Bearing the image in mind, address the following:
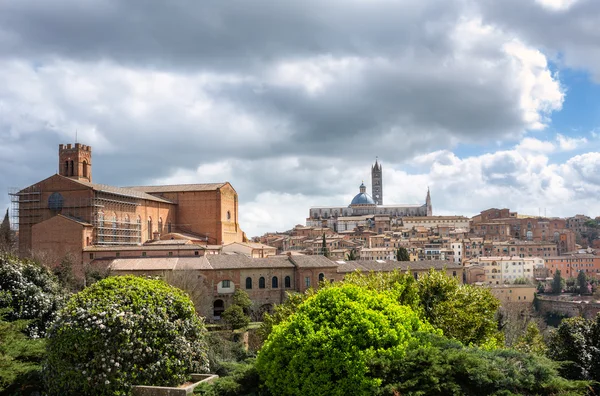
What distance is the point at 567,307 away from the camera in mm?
65500

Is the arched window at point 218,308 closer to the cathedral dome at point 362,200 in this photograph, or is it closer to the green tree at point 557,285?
the green tree at point 557,285

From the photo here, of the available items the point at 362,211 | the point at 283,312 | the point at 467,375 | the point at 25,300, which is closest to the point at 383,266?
the point at 283,312

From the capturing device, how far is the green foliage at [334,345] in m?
11.6

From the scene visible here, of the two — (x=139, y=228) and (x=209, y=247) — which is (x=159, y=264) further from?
(x=139, y=228)

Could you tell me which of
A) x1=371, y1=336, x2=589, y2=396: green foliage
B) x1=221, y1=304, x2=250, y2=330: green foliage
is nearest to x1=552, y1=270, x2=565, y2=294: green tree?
x1=221, y1=304, x2=250, y2=330: green foliage

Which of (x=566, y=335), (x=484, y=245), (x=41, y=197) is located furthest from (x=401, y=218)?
(x=566, y=335)

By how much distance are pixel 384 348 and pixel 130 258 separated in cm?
3385

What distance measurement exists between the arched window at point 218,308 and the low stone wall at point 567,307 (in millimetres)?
40157

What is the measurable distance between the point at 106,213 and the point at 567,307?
1925 inches

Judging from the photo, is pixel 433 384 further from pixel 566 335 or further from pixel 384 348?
pixel 566 335

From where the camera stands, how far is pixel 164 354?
1292 cm

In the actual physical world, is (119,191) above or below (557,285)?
above

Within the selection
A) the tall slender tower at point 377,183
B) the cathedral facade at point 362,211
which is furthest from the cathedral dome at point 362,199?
the tall slender tower at point 377,183

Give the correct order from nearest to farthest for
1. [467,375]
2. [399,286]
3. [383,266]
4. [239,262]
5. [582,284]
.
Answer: [467,375], [399,286], [239,262], [383,266], [582,284]
